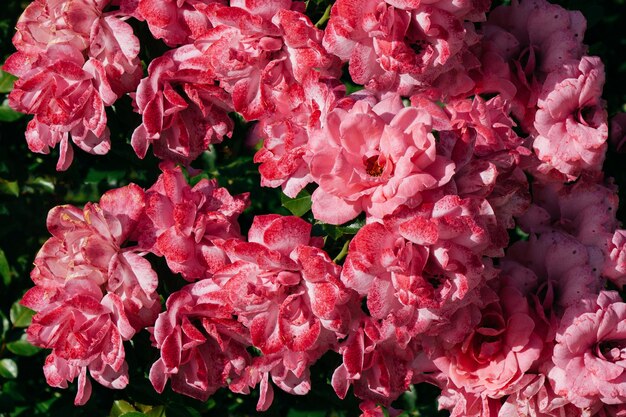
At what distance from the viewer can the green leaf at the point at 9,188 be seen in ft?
6.57

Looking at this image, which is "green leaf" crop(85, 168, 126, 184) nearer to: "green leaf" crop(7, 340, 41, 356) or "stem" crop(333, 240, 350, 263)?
"green leaf" crop(7, 340, 41, 356)

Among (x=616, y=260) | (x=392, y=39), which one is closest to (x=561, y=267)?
(x=616, y=260)

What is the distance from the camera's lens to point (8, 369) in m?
1.88

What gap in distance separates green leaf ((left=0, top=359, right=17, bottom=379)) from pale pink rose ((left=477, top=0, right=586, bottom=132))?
41.8 inches

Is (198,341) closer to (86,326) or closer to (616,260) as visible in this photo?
(86,326)

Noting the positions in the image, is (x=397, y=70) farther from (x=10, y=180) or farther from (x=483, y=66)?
(x=10, y=180)

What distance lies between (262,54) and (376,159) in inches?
11.0

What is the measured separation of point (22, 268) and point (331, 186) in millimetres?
1047

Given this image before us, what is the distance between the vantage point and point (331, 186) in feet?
4.05

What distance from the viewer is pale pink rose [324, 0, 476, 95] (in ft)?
4.26

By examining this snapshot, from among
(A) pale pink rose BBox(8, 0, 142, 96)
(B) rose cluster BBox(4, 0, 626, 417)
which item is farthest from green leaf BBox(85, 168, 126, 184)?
(A) pale pink rose BBox(8, 0, 142, 96)

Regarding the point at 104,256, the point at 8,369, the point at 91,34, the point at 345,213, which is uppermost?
the point at 91,34

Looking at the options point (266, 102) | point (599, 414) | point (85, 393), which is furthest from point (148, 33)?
point (599, 414)

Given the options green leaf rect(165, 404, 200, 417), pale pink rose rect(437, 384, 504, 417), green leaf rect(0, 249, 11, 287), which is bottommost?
green leaf rect(165, 404, 200, 417)
